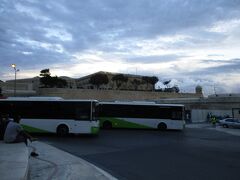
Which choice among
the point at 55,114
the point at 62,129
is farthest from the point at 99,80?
the point at 62,129

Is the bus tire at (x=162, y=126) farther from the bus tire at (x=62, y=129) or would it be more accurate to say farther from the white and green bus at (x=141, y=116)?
the bus tire at (x=62, y=129)

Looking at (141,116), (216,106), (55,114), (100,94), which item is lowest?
(141,116)

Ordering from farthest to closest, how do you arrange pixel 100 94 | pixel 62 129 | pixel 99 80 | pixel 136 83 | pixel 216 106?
pixel 136 83, pixel 99 80, pixel 100 94, pixel 216 106, pixel 62 129

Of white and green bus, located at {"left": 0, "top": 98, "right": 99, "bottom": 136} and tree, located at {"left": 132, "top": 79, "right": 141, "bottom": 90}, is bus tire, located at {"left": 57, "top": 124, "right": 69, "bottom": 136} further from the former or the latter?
tree, located at {"left": 132, "top": 79, "right": 141, "bottom": 90}

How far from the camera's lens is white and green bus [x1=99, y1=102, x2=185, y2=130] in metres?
33.7

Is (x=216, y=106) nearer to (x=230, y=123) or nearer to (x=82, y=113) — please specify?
(x=230, y=123)

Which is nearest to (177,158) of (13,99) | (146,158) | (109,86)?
(146,158)

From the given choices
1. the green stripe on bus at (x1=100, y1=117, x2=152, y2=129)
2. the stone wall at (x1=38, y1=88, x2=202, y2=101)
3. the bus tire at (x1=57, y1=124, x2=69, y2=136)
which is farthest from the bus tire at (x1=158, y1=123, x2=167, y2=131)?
the stone wall at (x1=38, y1=88, x2=202, y2=101)

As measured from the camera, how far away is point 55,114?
2617 cm

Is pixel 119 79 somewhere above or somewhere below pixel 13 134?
above

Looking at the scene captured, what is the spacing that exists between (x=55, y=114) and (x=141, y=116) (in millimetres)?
10148

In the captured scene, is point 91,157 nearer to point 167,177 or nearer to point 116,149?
point 116,149

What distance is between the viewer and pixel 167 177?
10742mm

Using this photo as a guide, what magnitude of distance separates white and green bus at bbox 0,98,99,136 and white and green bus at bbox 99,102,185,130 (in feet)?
24.6
